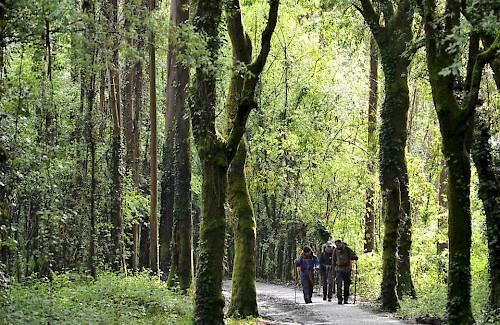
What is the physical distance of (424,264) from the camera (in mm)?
29672

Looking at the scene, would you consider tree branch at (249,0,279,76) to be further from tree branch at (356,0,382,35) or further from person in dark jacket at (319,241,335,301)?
person in dark jacket at (319,241,335,301)

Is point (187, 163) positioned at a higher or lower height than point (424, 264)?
higher

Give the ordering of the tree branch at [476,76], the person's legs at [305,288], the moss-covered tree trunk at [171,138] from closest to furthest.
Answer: the tree branch at [476,76], the moss-covered tree trunk at [171,138], the person's legs at [305,288]

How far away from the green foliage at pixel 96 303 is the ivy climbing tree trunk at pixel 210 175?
1.22 metres

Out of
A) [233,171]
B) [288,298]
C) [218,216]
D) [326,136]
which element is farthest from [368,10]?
[326,136]

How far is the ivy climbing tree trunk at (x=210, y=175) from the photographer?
44.1 feet

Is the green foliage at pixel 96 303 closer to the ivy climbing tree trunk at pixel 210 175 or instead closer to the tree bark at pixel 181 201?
the tree bark at pixel 181 201

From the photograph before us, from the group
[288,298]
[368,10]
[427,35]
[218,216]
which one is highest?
[368,10]

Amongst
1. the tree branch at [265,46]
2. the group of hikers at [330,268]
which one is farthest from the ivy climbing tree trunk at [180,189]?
the group of hikers at [330,268]

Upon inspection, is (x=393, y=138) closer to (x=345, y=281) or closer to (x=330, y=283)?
(x=345, y=281)

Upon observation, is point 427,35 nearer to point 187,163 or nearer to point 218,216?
point 218,216

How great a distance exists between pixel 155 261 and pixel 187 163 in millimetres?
4384

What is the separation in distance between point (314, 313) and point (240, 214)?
4.27 meters

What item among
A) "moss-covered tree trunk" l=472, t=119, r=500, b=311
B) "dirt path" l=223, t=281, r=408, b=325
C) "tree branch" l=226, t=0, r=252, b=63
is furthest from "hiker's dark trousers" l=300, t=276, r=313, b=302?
"tree branch" l=226, t=0, r=252, b=63
